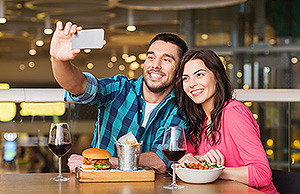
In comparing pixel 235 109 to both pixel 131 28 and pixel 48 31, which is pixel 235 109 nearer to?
pixel 131 28

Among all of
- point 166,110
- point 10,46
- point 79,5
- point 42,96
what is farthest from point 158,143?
point 10,46

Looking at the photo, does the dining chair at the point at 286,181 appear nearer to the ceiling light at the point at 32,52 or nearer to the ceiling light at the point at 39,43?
the ceiling light at the point at 39,43

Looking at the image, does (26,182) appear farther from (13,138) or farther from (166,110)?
(13,138)

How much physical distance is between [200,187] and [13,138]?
1.67m

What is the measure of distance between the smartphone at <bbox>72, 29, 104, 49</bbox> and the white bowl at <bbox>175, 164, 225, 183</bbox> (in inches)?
20.7

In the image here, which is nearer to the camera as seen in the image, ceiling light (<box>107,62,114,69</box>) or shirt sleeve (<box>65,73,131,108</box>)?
shirt sleeve (<box>65,73,131,108</box>)

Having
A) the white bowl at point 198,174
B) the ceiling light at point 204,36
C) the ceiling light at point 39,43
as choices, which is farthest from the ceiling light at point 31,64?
the white bowl at point 198,174

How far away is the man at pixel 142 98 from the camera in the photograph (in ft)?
7.27

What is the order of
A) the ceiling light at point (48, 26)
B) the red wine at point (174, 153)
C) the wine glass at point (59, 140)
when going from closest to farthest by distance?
the red wine at point (174, 153) < the wine glass at point (59, 140) < the ceiling light at point (48, 26)

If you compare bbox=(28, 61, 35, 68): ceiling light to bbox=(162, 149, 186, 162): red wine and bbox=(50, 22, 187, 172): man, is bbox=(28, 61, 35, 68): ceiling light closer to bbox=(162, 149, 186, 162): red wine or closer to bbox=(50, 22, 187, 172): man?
bbox=(50, 22, 187, 172): man

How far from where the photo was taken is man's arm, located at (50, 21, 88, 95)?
5.94 feet

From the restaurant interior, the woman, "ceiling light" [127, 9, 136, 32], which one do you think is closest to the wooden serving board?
the woman

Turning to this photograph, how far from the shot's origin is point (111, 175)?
1655mm

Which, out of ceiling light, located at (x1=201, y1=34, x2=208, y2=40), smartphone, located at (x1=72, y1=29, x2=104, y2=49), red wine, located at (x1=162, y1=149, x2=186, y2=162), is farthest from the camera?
ceiling light, located at (x1=201, y1=34, x2=208, y2=40)
